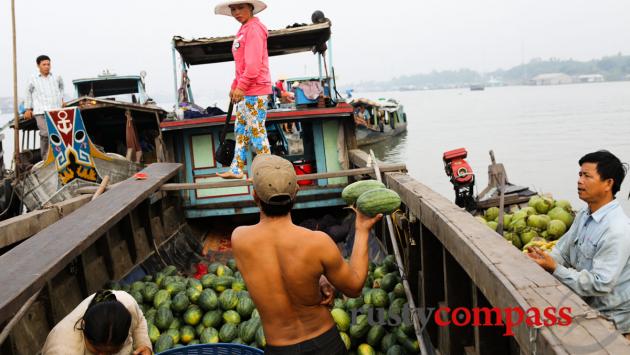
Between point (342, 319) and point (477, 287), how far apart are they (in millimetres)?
1567

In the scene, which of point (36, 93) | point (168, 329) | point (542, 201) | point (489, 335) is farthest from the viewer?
point (36, 93)

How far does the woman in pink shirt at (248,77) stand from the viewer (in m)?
5.75

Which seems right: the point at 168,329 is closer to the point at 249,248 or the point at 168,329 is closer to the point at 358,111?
the point at 249,248

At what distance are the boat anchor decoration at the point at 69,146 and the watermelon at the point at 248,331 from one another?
354 centimetres

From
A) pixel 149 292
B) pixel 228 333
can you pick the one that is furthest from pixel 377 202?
pixel 149 292

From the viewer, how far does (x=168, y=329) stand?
4676 millimetres

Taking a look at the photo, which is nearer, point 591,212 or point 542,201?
point 591,212

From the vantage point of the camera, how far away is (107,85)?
12523 millimetres

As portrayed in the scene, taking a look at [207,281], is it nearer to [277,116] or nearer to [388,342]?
[388,342]

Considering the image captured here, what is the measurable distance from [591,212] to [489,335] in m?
0.91

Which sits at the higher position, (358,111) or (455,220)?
(358,111)

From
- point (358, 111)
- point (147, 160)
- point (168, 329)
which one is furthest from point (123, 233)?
point (358, 111)

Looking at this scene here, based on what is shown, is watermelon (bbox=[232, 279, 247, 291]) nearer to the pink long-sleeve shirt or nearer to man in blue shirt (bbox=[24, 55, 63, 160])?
the pink long-sleeve shirt

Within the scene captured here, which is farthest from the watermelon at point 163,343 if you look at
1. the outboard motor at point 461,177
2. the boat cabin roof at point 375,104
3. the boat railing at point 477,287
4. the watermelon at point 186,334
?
the boat cabin roof at point 375,104
